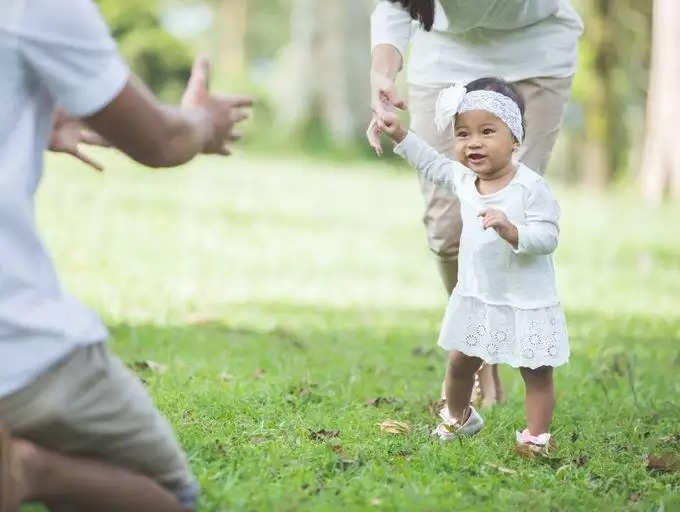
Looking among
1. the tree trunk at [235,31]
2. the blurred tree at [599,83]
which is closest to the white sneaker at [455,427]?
the blurred tree at [599,83]

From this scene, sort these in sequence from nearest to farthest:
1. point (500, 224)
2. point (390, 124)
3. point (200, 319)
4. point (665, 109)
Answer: point (500, 224)
point (390, 124)
point (200, 319)
point (665, 109)

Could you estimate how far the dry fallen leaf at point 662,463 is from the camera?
3973 mm

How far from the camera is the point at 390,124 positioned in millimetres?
4066

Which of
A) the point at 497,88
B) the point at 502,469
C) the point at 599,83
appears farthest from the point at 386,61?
the point at 599,83

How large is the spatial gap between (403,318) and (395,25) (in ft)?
11.2

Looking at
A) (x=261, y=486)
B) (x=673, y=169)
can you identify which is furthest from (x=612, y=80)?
(x=261, y=486)

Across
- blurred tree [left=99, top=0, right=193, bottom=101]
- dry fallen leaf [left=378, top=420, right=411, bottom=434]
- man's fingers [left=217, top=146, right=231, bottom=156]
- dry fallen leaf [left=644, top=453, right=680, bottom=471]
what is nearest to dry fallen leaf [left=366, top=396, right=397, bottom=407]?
dry fallen leaf [left=378, top=420, right=411, bottom=434]

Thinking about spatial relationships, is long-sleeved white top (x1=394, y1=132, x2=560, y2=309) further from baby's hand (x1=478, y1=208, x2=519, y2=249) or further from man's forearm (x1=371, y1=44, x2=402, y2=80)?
man's forearm (x1=371, y1=44, x2=402, y2=80)

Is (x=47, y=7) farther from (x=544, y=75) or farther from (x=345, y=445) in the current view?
(x=544, y=75)

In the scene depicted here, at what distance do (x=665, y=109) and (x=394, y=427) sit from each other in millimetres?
14215

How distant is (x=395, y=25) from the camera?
4.53m

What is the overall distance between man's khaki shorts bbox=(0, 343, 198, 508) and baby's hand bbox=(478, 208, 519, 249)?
4.46 ft

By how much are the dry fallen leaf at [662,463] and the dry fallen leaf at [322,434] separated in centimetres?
112

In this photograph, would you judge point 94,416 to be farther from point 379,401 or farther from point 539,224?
point 379,401
